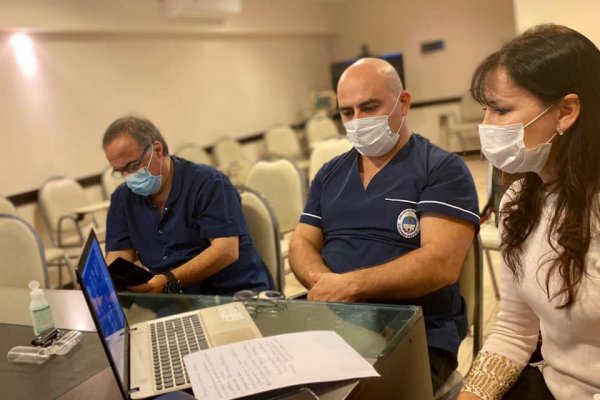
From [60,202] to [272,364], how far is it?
4.17 meters

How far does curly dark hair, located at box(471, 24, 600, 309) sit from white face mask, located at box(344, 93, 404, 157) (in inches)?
27.1

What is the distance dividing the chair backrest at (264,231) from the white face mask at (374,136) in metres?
0.60

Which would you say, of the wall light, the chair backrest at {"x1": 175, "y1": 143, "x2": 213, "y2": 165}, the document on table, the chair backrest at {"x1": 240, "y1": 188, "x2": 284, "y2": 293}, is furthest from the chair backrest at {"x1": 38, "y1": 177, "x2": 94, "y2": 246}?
the document on table

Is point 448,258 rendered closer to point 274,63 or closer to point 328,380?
point 328,380

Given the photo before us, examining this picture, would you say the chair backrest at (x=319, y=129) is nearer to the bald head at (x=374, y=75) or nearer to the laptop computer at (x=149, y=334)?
the bald head at (x=374, y=75)

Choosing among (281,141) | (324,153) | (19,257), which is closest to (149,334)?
(19,257)

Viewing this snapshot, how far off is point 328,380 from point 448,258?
71 cm

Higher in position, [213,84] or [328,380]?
[213,84]

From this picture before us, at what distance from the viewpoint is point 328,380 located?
1.01 m

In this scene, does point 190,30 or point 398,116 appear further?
point 190,30

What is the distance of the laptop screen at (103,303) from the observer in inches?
40.2

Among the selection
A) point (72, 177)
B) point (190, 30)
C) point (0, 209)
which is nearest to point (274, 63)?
point (190, 30)

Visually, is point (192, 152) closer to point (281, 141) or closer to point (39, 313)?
point (281, 141)

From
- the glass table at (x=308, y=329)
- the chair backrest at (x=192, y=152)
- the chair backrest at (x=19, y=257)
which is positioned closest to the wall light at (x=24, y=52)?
the chair backrest at (x=192, y=152)
